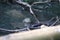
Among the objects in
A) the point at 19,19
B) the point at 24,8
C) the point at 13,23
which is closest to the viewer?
the point at 13,23

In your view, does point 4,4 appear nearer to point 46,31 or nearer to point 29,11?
point 29,11

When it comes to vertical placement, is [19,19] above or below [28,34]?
below

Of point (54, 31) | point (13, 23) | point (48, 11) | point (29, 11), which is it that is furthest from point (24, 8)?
point (54, 31)

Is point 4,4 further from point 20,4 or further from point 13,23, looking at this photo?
point 13,23

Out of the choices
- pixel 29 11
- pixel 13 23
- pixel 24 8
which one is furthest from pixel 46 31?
pixel 24 8

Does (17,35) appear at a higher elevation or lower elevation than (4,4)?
higher

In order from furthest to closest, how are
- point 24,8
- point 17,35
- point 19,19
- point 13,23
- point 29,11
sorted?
point 24,8 → point 29,11 → point 19,19 → point 13,23 → point 17,35

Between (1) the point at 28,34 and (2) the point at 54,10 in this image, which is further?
(2) the point at 54,10

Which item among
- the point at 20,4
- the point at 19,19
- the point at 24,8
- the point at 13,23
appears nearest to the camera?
the point at 13,23

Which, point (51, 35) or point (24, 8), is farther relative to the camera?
point (24, 8)
